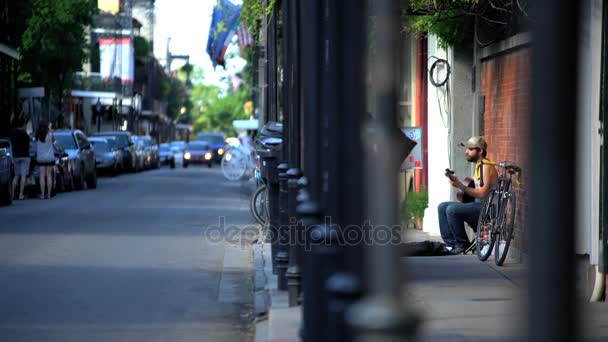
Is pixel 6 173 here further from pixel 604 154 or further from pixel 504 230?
pixel 604 154

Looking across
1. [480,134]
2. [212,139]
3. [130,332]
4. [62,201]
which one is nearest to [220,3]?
[62,201]

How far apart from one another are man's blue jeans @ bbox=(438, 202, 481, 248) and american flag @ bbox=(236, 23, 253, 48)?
18808 millimetres

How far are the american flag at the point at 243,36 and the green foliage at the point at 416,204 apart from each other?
14.8 meters

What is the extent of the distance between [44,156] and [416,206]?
39.3 feet

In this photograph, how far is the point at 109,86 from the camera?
7488 cm

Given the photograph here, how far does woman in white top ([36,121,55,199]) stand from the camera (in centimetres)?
2631

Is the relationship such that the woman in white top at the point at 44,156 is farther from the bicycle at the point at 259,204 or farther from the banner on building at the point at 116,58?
the banner on building at the point at 116,58

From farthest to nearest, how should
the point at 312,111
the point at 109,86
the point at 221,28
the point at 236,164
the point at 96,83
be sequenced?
1. the point at 109,86
2. the point at 96,83
3. the point at 236,164
4. the point at 221,28
5. the point at 312,111

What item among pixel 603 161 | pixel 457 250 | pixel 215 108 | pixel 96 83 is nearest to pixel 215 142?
pixel 96 83

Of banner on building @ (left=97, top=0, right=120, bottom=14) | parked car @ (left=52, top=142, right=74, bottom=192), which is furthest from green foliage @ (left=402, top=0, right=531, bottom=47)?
banner on building @ (left=97, top=0, right=120, bottom=14)

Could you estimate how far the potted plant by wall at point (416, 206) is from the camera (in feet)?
55.7

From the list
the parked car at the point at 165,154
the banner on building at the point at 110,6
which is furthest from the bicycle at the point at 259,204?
the banner on building at the point at 110,6

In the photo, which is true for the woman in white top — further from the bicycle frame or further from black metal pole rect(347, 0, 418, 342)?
black metal pole rect(347, 0, 418, 342)

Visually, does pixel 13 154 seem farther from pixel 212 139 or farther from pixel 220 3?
pixel 212 139
